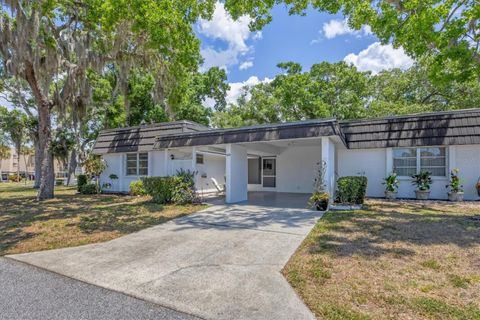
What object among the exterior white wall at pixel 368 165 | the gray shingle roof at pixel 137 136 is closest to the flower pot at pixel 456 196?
the exterior white wall at pixel 368 165

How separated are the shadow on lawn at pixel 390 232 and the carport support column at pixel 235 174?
4.11 meters

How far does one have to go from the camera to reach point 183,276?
3.86 metres

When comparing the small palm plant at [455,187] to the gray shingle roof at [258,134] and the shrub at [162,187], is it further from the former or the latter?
the shrub at [162,187]

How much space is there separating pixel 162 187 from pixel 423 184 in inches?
396

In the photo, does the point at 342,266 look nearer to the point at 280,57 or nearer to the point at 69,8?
the point at 69,8

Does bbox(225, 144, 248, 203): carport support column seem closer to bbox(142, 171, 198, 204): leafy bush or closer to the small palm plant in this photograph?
bbox(142, 171, 198, 204): leafy bush

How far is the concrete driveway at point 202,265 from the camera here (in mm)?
3082

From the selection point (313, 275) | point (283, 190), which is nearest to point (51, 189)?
point (283, 190)

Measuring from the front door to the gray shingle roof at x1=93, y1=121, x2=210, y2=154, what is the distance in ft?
14.5

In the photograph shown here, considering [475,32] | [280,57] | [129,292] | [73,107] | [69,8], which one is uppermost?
[280,57]

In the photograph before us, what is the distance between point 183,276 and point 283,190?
12446 millimetres

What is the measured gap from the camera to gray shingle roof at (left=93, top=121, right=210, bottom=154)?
13.9 m

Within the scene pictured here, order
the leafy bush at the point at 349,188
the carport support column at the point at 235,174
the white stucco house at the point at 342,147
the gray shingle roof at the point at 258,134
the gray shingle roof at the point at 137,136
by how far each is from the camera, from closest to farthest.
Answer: the gray shingle roof at the point at 258,134, the leafy bush at the point at 349,188, the white stucco house at the point at 342,147, the carport support column at the point at 235,174, the gray shingle roof at the point at 137,136

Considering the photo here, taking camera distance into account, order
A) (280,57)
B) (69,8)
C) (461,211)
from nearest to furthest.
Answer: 1. (461,211)
2. (69,8)
3. (280,57)
